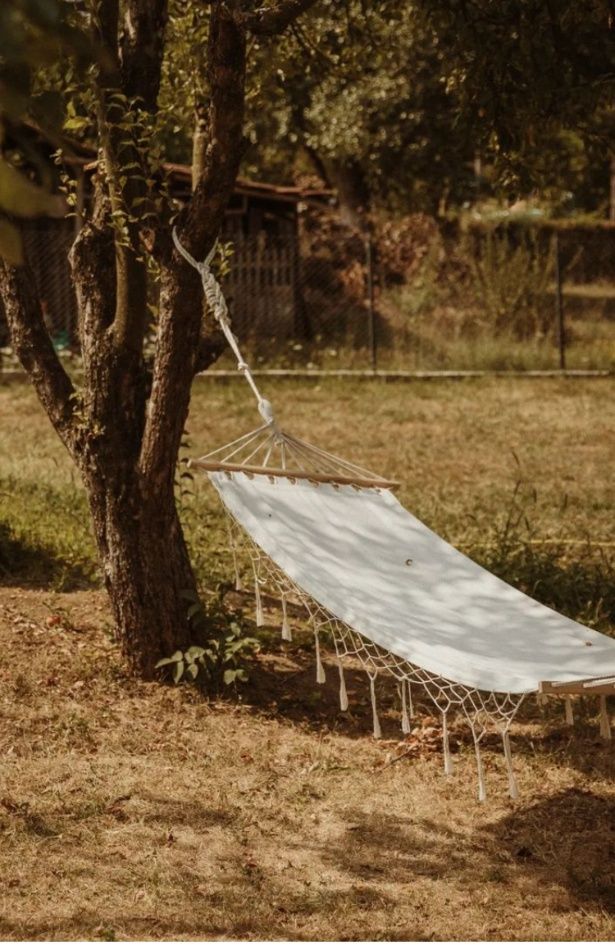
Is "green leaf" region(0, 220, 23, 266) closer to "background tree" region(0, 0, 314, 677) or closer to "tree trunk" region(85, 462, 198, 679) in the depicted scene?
"background tree" region(0, 0, 314, 677)

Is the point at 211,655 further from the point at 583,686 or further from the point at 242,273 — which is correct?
the point at 242,273

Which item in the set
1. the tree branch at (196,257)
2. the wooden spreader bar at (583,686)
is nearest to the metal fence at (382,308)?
the tree branch at (196,257)

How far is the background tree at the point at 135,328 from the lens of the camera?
15.6ft

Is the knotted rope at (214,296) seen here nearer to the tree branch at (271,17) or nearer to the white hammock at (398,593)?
the white hammock at (398,593)

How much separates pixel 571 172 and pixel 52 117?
2067 cm

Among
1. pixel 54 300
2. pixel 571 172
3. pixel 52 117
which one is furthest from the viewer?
pixel 571 172

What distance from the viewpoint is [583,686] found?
355 centimetres

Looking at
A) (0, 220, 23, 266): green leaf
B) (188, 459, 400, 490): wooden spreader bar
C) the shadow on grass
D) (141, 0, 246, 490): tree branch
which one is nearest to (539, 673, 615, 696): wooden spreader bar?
(188, 459, 400, 490): wooden spreader bar

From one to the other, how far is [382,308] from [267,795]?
1268 centimetres

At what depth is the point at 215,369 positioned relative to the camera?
13750mm

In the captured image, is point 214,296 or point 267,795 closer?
point 267,795

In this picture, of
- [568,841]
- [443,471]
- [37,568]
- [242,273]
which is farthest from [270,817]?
[242,273]

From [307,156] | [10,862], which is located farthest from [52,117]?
[307,156]

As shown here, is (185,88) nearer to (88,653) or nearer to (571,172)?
(88,653)
